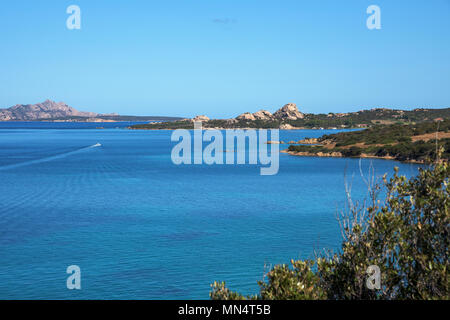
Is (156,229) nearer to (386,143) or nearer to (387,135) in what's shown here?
(386,143)

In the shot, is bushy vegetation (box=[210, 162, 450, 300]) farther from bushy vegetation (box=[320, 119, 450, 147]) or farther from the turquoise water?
bushy vegetation (box=[320, 119, 450, 147])

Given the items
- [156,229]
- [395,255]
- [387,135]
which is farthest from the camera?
[387,135]

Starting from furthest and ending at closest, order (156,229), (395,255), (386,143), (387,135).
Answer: (387,135), (386,143), (156,229), (395,255)

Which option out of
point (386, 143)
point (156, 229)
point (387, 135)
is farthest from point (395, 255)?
point (387, 135)

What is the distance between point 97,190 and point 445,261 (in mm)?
48799

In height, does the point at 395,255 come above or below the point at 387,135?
below

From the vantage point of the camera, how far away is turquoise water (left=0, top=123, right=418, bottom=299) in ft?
83.4

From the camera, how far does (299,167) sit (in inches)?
3152

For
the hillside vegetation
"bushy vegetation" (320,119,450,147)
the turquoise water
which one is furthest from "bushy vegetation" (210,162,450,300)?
"bushy vegetation" (320,119,450,147)

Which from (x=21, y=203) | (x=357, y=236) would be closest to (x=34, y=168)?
(x=21, y=203)

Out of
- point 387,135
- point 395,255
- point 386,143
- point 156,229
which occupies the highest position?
point 387,135

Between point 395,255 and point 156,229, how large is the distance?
26018 mm

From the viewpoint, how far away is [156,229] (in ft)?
121
